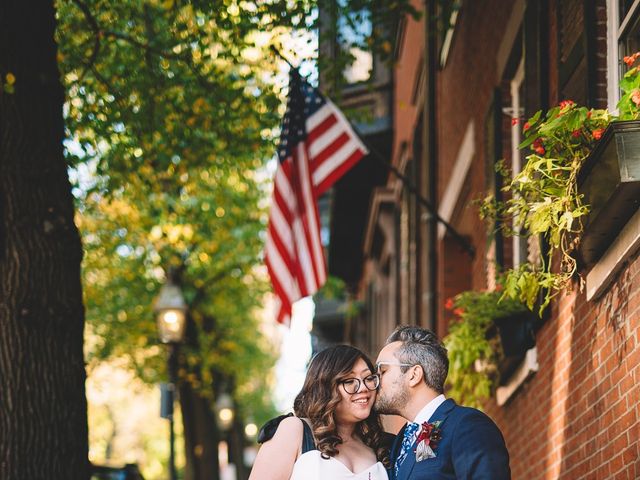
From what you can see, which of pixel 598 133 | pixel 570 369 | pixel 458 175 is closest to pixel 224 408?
pixel 458 175

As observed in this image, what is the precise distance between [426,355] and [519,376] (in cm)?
339

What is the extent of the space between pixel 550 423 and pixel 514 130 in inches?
104

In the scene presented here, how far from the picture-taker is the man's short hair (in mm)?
5371

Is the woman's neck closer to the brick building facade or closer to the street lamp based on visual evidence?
the brick building facade

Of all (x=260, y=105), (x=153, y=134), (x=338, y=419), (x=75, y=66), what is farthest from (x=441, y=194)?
(x=338, y=419)

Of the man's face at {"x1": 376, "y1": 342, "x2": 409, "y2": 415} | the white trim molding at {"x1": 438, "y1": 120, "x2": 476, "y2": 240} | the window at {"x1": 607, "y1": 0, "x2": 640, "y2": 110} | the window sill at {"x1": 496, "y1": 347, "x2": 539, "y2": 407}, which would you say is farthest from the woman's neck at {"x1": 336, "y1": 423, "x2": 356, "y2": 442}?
the white trim molding at {"x1": 438, "y1": 120, "x2": 476, "y2": 240}

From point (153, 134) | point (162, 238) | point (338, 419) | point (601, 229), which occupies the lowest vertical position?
point (338, 419)

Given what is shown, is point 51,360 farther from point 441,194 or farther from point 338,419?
point 441,194

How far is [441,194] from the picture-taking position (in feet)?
47.0

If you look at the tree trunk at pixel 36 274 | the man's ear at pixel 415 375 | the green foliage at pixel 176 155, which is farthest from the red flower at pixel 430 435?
the green foliage at pixel 176 155

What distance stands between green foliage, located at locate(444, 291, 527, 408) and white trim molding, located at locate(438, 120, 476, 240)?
2567 millimetres

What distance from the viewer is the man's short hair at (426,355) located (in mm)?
5371

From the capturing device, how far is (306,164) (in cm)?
1097

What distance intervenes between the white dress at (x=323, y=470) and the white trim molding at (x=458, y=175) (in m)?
5.99
